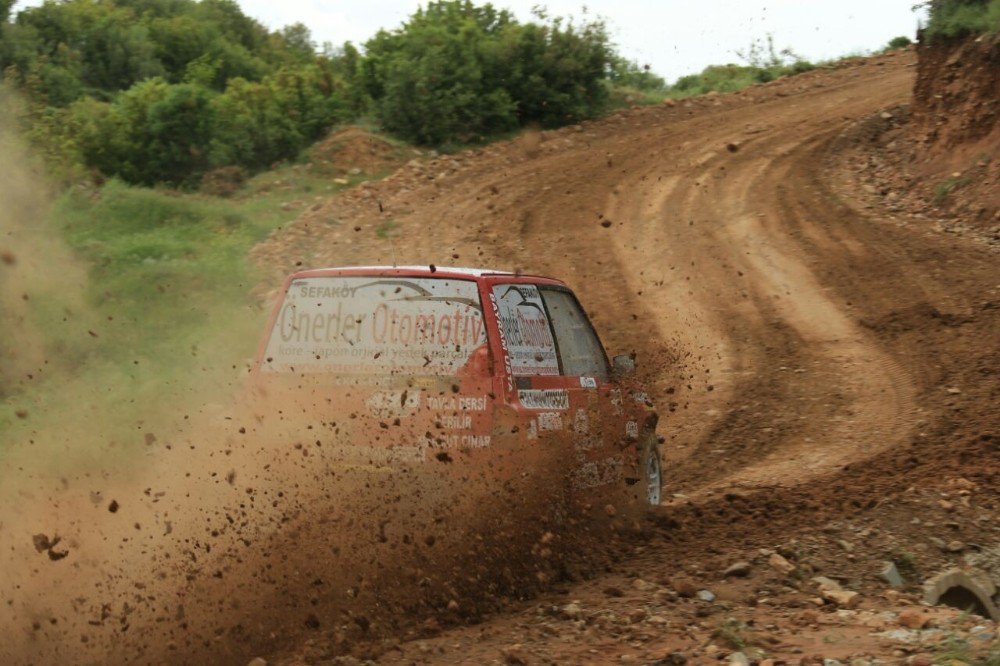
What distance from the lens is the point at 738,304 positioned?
1558 centimetres

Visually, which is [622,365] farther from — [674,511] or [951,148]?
[951,148]

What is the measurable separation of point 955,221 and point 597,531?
1216 cm

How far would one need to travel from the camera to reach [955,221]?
17.4 metres

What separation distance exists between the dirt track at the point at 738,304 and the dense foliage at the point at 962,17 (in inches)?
107

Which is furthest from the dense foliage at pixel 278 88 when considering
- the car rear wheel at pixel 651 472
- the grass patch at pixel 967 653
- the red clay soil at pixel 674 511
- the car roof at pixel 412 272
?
the grass patch at pixel 967 653

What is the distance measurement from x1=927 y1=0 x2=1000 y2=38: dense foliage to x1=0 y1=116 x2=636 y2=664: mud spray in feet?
48.3

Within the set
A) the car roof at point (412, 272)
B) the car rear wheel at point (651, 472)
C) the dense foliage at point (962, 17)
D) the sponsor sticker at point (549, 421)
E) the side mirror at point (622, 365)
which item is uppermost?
the dense foliage at point (962, 17)

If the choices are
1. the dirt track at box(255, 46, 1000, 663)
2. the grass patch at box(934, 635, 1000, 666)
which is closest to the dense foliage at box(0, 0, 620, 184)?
the dirt track at box(255, 46, 1000, 663)

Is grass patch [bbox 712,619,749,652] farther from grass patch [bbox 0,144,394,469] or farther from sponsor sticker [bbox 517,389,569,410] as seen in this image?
grass patch [bbox 0,144,394,469]

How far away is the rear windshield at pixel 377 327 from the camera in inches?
246

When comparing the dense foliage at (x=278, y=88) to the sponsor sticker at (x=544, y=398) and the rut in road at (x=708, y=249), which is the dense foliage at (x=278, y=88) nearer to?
the rut in road at (x=708, y=249)

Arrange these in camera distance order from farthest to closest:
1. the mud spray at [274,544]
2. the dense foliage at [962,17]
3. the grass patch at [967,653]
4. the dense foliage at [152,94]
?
the dense foliage at [152,94], the dense foliage at [962,17], the mud spray at [274,544], the grass patch at [967,653]

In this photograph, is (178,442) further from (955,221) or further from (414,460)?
(955,221)

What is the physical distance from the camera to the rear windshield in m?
6.25
